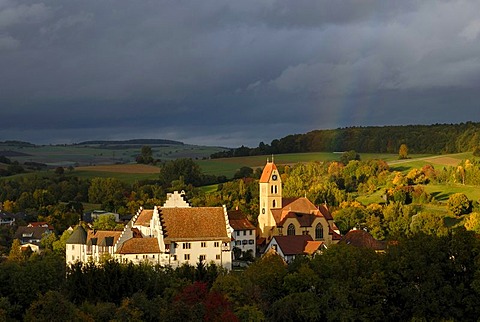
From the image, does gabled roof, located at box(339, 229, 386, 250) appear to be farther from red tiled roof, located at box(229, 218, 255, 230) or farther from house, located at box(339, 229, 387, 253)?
red tiled roof, located at box(229, 218, 255, 230)

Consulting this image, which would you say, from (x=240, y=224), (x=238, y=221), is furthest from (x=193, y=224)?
(x=238, y=221)

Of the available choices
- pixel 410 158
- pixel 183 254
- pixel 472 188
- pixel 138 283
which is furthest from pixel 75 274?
pixel 410 158

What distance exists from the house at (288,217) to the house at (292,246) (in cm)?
699

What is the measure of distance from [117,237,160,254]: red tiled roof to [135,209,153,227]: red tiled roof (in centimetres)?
730

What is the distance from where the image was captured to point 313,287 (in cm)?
5791

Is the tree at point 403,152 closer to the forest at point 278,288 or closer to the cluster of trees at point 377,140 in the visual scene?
the cluster of trees at point 377,140

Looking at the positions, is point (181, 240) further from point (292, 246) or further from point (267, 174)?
point (267, 174)

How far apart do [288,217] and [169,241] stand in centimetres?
1952

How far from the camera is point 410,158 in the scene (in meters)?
Result: 159

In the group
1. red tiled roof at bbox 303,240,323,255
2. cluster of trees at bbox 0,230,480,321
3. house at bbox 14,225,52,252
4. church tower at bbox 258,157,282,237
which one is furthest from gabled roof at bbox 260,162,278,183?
cluster of trees at bbox 0,230,480,321

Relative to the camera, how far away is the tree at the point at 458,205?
109 m

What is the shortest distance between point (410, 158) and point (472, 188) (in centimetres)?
3620

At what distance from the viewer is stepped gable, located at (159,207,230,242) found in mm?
85312

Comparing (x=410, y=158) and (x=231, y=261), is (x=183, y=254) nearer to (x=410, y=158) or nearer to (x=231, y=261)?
(x=231, y=261)
